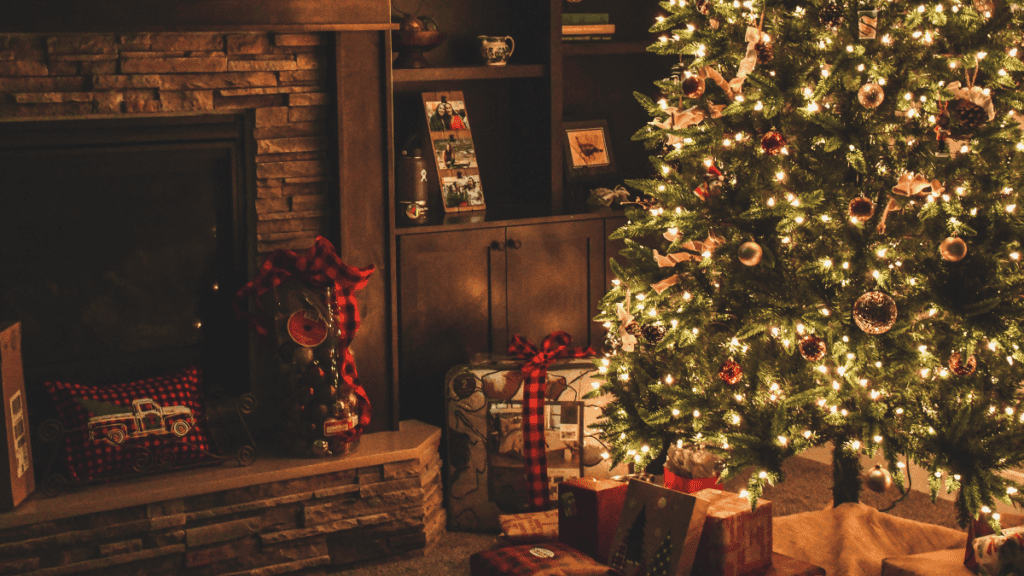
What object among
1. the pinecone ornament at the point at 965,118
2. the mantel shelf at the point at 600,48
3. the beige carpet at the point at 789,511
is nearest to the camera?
the pinecone ornament at the point at 965,118

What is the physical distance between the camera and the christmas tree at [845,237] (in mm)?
1914

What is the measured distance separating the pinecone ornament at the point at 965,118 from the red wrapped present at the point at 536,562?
47.7 inches

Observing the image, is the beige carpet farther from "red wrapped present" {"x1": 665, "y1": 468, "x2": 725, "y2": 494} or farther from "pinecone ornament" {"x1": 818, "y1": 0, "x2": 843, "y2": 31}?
"pinecone ornament" {"x1": 818, "y1": 0, "x2": 843, "y2": 31}

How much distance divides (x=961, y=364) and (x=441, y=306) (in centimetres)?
158

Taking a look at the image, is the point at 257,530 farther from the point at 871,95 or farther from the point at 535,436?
the point at 871,95

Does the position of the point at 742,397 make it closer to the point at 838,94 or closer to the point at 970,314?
the point at 970,314

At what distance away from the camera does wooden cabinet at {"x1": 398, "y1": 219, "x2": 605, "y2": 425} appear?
3039 mm

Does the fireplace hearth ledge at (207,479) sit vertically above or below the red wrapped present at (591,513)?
above

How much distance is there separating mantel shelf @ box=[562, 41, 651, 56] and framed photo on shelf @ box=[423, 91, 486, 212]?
0.40 meters

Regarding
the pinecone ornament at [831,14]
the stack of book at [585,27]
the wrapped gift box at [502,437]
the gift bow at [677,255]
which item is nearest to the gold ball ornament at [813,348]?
the gift bow at [677,255]

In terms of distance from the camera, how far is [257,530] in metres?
2.62

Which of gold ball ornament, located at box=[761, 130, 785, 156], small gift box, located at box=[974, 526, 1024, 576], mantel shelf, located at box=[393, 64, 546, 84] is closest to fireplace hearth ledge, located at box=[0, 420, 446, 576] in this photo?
mantel shelf, located at box=[393, 64, 546, 84]

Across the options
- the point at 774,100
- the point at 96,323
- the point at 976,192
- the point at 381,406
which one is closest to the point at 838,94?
the point at 774,100

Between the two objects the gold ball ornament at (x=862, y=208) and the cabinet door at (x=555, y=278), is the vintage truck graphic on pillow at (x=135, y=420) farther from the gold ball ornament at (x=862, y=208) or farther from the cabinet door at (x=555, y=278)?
the gold ball ornament at (x=862, y=208)
